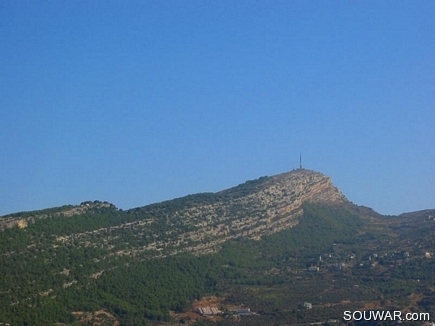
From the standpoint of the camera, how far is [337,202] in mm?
156000

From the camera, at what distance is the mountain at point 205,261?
246ft

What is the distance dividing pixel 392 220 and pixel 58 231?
7941 cm

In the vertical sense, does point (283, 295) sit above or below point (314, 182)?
below

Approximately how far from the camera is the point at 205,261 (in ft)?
330

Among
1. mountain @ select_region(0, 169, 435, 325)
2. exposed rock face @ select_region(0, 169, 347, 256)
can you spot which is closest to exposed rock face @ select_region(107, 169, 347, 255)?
exposed rock face @ select_region(0, 169, 347, 256)

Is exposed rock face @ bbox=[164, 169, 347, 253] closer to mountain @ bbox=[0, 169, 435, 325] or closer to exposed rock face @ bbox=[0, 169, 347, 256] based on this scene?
exposed rock face @ bbox=[0, 169, 347, 256]

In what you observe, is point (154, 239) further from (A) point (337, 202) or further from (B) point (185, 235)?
(A) point (337, 202)

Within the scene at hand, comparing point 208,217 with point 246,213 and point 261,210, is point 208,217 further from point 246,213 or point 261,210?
point 261,210

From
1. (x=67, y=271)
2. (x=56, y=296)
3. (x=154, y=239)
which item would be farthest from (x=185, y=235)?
(x=56, y=296)

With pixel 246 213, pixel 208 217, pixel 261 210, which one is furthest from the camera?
pixel 261 210

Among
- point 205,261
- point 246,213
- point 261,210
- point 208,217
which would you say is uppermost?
point 261,210

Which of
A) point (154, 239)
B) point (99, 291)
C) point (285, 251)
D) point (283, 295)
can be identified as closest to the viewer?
point (99, 291)

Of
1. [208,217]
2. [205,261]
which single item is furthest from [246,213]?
[205,261]

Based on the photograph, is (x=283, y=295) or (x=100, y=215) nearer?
(x=283, y=295)
